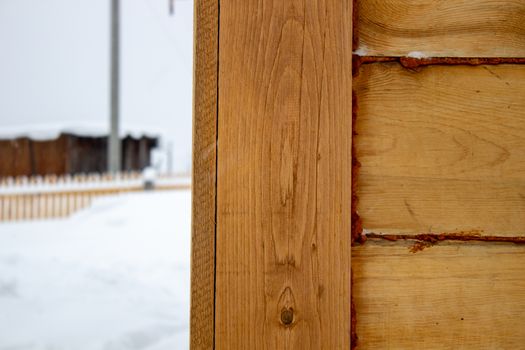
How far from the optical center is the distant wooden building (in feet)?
48.2

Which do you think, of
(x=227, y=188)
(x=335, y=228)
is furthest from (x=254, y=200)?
(x=335, y=228)

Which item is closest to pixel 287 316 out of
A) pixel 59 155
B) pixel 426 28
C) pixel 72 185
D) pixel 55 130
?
pixel 426 28

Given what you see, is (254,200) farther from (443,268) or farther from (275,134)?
(443,268)

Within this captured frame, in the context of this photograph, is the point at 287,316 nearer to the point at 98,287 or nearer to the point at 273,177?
the point at 273,177

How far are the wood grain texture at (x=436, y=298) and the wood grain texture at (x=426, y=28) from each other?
0.39 metres

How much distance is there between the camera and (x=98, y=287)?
3.36m

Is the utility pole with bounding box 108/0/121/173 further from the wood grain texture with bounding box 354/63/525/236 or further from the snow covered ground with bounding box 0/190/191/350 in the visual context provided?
the wood grain texture with bounding box 354/63/525/236

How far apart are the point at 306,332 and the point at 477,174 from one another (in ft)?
1.49

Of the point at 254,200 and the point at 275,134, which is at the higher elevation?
the point at 275,134

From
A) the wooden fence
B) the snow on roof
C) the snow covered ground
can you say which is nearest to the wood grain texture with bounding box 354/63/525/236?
the snow covered ground

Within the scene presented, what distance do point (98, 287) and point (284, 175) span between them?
10.2ft

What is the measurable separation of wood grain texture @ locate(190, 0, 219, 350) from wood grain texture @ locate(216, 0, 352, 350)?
0.7 inches

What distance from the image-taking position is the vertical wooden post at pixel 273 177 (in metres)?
0.74

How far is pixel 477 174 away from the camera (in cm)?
78
